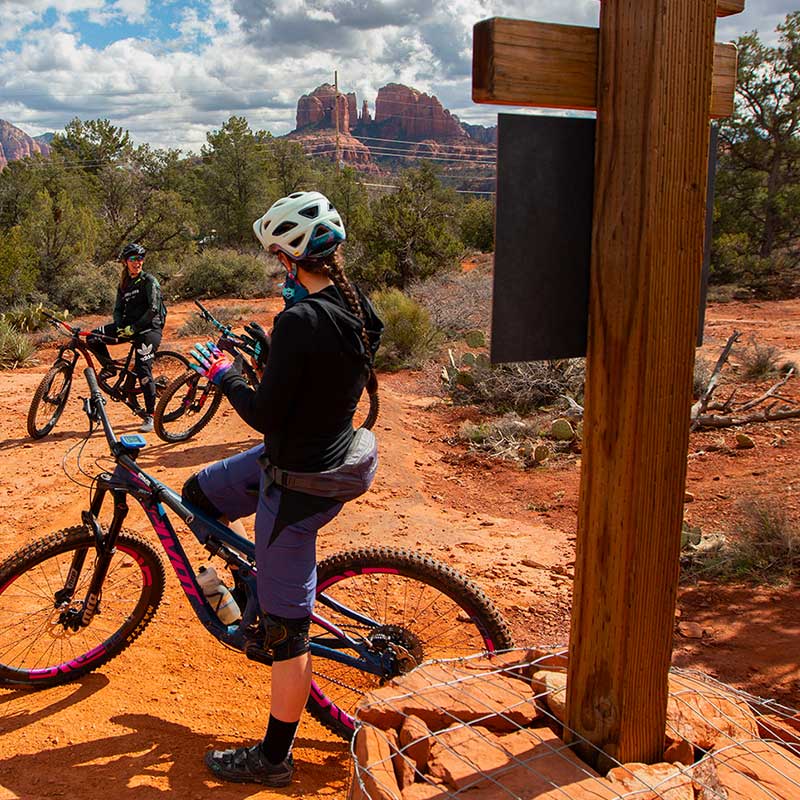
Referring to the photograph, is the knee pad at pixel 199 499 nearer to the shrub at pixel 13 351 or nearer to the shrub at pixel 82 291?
the shrub at pixel 13 351

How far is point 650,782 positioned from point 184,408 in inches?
247

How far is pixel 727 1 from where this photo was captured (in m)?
2.04

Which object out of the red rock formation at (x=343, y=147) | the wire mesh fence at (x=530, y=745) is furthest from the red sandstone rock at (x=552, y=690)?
the red rock formation at (x=343, y=147)

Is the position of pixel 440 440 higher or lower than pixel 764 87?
lower

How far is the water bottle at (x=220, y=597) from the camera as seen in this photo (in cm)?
300

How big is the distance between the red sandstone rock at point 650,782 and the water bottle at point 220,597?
1.55 m

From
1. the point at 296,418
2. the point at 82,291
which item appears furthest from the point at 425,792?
the point at 82,291

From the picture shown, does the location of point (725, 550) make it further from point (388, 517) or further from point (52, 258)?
point (52, 258)

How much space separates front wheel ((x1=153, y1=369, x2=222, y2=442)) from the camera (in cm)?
729

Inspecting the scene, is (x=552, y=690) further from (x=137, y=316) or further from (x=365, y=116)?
(x=365, y=116)

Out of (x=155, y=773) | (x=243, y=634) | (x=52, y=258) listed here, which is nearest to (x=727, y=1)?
(x=243, y=634)

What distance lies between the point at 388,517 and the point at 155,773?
2965mm

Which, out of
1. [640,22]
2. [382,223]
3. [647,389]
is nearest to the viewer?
[640,22]

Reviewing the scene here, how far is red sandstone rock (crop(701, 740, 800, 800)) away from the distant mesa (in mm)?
140002
